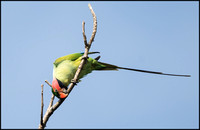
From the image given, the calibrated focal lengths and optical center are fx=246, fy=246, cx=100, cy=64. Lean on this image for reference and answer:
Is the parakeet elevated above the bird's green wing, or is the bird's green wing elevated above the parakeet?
the bird's green wing

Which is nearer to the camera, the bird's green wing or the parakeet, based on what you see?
the parakeet

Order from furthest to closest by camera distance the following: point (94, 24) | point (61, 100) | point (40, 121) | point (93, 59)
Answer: point (93, 59) < point (94, 24) < point (61, 100) < point (40, 121)

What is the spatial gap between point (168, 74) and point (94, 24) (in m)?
1.22

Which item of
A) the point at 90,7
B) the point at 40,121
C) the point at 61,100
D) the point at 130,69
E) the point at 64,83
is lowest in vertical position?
the point at 40,121

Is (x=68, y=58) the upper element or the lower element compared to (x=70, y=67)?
upper

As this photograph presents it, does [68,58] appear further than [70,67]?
Yes

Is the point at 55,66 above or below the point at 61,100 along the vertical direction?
above

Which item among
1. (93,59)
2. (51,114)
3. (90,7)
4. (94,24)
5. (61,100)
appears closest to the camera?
(51,114)

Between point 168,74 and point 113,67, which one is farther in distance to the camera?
point 113,67

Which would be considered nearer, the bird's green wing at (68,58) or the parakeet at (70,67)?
the parakeet at (70,67)

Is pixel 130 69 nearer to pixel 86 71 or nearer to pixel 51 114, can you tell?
pixel 86 71

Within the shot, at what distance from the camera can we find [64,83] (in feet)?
13.4

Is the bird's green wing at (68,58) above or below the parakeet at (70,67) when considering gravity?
above

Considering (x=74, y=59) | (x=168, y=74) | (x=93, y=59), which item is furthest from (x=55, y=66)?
(x=168, y=74)
